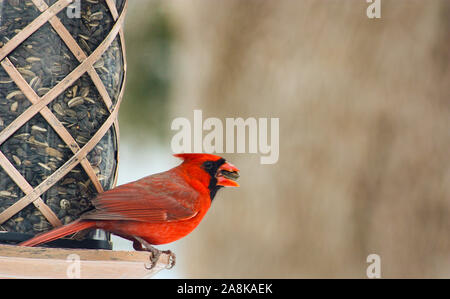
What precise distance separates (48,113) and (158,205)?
198 mm

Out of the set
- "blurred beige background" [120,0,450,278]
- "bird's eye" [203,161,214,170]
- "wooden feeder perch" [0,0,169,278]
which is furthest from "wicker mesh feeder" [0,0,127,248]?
"blurred beige background" [120,0,450,278]

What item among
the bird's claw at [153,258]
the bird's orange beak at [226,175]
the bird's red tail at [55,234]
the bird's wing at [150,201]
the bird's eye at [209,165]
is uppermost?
the bird's eye at [209,165]

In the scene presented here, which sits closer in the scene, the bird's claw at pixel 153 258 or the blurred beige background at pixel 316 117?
the bird's claw at pixel 153 258

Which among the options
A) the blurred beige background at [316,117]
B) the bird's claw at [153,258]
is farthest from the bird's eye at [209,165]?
the blurred beige background at [316,117]

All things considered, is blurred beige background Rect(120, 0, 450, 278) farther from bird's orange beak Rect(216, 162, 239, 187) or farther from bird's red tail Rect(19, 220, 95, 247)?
bird's red tail Rect(19, 220, 95, 247)

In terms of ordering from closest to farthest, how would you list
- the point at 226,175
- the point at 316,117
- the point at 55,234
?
the point at 55,234, the point at 226,175, the point at 316,117

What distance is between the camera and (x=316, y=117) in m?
1.99

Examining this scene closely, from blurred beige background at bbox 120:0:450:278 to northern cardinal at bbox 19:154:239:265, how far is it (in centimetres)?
110

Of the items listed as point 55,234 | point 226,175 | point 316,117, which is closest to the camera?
point 55,234

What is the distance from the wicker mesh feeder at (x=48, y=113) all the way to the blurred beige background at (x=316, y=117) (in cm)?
113

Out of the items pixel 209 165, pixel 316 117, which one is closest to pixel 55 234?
pixel 209 165

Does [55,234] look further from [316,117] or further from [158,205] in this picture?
[316,117]

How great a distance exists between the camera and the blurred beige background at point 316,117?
1.86m

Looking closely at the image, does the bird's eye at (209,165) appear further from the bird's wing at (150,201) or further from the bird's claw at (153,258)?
the bird's claw at (153,258)
